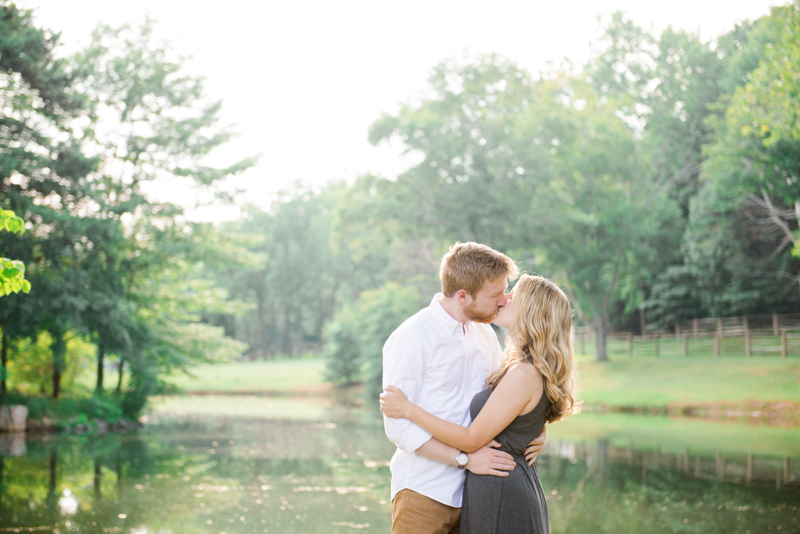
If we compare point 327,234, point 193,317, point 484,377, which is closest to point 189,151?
point 193,317

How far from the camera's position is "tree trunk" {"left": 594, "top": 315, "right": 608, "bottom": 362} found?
3231cm

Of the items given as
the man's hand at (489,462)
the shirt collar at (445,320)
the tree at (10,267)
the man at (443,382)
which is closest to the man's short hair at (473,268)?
the man at (443,382)

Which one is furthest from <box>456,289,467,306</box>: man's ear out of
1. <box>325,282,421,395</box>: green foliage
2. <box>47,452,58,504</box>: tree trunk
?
<box>325,282,421,395</box>: green foliage

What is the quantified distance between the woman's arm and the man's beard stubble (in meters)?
0.35

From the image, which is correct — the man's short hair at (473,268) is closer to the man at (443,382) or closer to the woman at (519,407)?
the man at (443,382)

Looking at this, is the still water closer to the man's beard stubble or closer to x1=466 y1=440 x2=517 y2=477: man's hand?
x1=466 y1=440 x2=517 y2=477: man's hand

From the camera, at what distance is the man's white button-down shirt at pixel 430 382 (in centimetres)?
363

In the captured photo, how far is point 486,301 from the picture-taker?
3.74m

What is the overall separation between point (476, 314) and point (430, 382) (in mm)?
455

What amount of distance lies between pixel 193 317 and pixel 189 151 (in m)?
5.24

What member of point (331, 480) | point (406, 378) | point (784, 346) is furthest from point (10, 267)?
point (784, 346)

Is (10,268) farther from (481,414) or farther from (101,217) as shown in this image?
(101,217)

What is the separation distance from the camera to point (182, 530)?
7.37 meters

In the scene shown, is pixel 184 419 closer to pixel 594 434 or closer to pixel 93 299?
pixel 93 299
